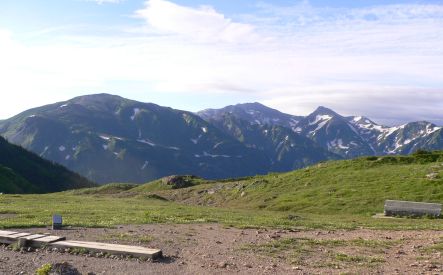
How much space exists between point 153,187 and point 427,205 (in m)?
79.3

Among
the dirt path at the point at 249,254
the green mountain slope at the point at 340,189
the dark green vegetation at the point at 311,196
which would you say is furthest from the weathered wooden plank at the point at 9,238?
the green mountain slope at the point at 340,189

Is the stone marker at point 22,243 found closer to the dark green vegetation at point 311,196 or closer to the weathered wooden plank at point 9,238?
the weathered wooden plank at point 9,238

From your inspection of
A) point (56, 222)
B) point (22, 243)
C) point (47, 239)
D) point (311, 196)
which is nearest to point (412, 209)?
point (311, 196)

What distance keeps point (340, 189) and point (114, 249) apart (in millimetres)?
55356

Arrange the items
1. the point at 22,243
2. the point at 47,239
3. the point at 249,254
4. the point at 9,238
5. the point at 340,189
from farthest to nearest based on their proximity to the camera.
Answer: the point at 340,189 < the point at 9,238 < the point at 47,239 < the point at 249,254 < the point at 22,243

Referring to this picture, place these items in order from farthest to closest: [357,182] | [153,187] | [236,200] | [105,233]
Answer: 1. [153,187]
2. [236,200]
3. [357,182]
4. [105,233]

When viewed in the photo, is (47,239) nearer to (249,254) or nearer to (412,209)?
(249,254)

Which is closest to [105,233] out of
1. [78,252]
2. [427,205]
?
[78,252]

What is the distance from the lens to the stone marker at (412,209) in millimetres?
51656

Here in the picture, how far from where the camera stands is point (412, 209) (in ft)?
174

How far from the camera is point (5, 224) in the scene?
2880cm

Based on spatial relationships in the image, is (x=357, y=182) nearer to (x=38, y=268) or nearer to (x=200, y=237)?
(x=200, y=237)

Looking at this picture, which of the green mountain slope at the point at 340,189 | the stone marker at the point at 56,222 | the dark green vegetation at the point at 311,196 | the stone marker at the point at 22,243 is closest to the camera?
the stone marker at the point at 22,243

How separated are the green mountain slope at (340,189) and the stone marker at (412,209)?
3003 millimetres
